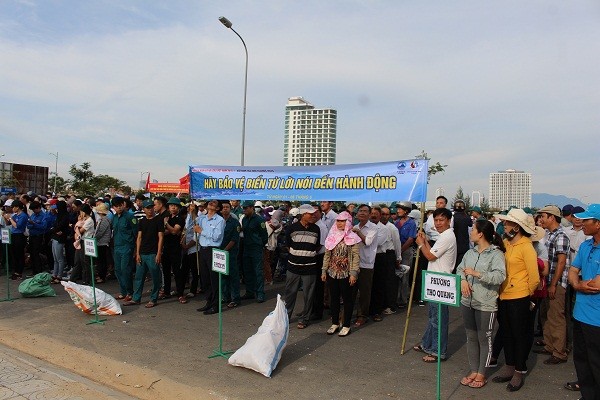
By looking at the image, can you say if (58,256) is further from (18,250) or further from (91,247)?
(91,247)

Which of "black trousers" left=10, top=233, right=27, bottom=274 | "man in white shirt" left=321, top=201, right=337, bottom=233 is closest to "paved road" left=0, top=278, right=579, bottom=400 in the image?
"man in white shirt" left=321, top=201, right=337, bottom=233

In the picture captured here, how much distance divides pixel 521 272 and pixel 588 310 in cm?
78

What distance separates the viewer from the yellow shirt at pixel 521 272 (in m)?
4.67

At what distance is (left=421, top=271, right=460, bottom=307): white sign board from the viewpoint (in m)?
4.41

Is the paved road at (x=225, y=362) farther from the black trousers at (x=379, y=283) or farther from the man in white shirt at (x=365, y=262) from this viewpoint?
the black trousers at (x=379, y=283)

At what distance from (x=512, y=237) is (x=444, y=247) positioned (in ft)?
2.54

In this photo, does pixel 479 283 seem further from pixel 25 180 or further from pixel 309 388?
pixel 25 180

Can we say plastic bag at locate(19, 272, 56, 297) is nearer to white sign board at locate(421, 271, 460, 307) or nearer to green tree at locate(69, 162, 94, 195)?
white sign board at locate(421, 271, 460, 307)

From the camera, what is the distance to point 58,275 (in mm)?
10477

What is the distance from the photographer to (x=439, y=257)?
5379mm

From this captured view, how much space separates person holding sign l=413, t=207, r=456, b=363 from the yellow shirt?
0.71m

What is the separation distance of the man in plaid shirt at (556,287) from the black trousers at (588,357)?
1522 mm

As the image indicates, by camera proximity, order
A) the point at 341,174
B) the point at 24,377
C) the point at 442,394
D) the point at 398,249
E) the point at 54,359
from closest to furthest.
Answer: the point at 442,394 < the point at 24,377 < the point at 54,359 < the point at 341,174 < the point at 398,249

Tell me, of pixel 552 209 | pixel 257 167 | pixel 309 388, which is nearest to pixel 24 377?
pixel 309 388
